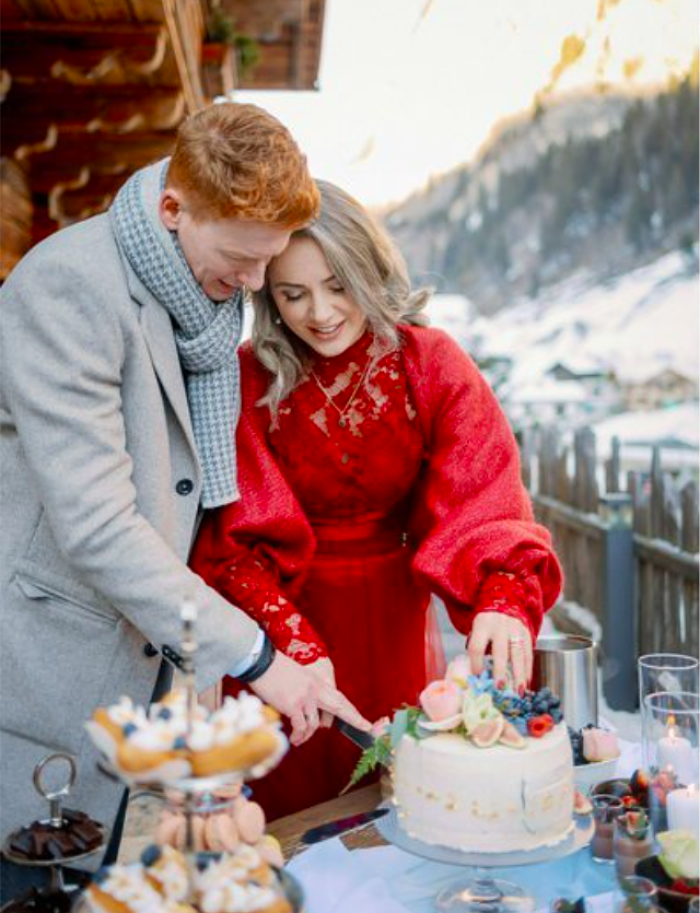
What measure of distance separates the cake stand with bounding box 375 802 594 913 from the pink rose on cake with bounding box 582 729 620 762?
0.31 m

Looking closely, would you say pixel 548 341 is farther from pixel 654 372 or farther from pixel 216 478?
pixel 216 478

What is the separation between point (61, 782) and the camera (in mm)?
1636

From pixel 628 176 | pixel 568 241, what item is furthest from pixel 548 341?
pixel 628 176

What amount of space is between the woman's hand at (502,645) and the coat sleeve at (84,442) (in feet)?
1.63

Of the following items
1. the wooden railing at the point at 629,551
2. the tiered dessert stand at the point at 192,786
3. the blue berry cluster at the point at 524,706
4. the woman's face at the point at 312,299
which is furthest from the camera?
the wooden railing at the point at 629,551

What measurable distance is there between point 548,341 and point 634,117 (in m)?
5.01

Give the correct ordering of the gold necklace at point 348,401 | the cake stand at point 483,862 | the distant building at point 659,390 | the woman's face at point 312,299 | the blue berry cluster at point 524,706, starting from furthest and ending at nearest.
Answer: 1. the distant building at point 659,390
2. the gold necklace at point 348,401
3. the woman's face at point 312,299
4. the blue berry cluster at point 524,706
5. the cake stand at point 483,862

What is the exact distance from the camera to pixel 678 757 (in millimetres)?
1580

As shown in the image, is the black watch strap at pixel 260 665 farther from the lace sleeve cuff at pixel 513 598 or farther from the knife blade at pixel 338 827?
the lace sleeve cuff at pixel 513 598

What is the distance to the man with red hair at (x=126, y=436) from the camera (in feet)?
4.79

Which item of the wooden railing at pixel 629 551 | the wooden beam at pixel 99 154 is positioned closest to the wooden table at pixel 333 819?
the wooden railing at pixel 629 551

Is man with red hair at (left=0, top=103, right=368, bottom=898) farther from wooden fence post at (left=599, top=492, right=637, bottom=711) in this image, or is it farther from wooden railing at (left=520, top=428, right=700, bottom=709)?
wooden fence post at (left=599, top=492, right=637, bottom=711)

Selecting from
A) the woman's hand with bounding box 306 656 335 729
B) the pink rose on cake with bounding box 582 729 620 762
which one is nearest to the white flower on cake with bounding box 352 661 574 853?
the woman's hand with bounding box 306 656 335 729

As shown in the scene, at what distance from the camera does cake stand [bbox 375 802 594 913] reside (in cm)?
136
